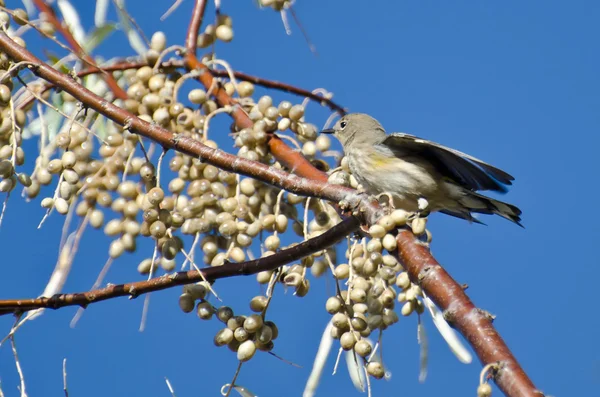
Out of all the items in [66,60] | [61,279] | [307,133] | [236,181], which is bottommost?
[61,279]

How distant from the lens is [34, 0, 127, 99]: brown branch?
10.3 feet

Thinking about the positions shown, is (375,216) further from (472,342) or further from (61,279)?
(61,279)

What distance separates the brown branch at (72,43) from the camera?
3137 mm

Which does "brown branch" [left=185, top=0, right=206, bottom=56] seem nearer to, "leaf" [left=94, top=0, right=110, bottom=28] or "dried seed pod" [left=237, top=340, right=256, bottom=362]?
"leaf" [left=94, top=0, right=110, bottom=28]

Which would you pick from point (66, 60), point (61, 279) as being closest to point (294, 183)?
point (61, 279)

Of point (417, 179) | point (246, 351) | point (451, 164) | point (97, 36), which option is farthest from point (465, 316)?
point (97, 36)

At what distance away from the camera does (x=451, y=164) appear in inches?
129

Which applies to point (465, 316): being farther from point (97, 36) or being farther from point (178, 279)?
point (97, 36)

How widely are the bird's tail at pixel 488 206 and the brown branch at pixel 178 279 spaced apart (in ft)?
4.68

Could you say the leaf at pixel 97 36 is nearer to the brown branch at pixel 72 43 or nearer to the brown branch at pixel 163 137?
the brown branch at pixel 72 43

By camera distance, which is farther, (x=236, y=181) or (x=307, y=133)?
(x=307, y=133)

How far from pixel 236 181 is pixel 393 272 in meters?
0.61

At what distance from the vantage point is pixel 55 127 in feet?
11.5

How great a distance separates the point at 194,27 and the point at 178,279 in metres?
1.34
